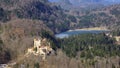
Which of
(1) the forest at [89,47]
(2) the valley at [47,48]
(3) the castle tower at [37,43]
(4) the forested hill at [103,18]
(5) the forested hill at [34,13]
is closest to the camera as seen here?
(2) the valley at [47,48]

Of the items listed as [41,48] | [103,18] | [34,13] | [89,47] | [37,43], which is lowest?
[103,18]

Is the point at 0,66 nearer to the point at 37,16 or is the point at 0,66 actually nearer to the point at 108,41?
the point at 108,41

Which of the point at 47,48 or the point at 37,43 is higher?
the point at 47,48

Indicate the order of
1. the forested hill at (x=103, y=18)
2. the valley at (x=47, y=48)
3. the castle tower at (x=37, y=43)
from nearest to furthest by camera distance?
the valley at (x=47, y=48), the castle tower at (x=37, y=43), the forested hill at (x=103, y=18)

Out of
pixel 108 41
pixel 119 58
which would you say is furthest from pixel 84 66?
pixel 108 41

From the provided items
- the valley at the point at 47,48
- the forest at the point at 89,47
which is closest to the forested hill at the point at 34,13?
the valley at the point at 47,48

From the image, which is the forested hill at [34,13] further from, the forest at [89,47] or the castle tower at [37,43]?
the castle tower at [37,43]

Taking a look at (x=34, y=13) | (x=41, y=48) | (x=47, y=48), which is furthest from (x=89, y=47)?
(x=34, y=13)

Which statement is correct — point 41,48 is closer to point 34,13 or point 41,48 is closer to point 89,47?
point 89,47

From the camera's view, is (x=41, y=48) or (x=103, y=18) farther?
(x=103, y=18)

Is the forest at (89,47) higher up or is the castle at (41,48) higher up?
the castle at (41,48)

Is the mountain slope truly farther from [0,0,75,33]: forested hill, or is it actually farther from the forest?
the forest
